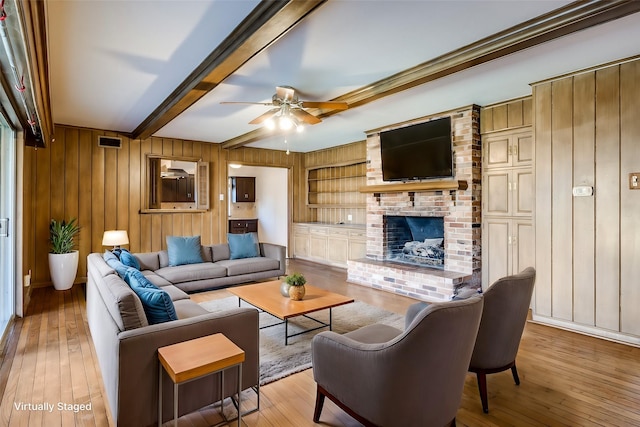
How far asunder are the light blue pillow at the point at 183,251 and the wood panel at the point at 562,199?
4.67m

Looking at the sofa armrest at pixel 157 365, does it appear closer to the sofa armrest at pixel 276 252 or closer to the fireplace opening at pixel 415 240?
the sofa armrest at pixel 276 252

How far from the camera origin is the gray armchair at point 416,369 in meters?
1.52

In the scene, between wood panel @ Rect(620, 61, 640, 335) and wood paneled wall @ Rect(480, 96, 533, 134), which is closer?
wood panel @ Rect(620, 61, 640, 335)

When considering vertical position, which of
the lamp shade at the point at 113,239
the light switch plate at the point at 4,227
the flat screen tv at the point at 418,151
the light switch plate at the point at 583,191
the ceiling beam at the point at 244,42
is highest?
the ceiling beam at the point at 244,42

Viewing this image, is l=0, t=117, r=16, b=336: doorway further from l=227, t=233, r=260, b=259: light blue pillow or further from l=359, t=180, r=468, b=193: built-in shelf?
l=359, t=180, r=468, b=193: built-in shelf

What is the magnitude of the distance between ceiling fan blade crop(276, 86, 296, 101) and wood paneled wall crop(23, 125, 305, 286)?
3841mm

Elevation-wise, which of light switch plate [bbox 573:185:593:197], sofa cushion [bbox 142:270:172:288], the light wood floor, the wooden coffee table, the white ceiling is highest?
the white ceiling

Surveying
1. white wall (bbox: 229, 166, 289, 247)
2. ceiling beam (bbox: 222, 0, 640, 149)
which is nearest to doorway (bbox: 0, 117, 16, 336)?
ceiling beam (bbox: 222, 0, 640, 149)

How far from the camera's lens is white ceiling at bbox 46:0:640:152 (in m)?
2.29

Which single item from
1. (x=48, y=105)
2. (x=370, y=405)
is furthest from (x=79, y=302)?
(x=370, y=405)

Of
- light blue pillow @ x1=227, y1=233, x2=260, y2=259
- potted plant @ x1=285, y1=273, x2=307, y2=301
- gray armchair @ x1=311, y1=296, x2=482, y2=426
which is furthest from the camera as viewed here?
light blue pillow @ x1=227, y1=233, x2=260, y2=259

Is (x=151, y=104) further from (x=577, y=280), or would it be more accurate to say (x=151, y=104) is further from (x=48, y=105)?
(x=577, y=280)

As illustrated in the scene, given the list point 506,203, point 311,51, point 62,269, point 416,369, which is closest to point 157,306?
point 416,369

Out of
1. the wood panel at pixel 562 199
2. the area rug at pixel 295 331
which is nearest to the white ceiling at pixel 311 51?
the wood panel at pixel 562 199
